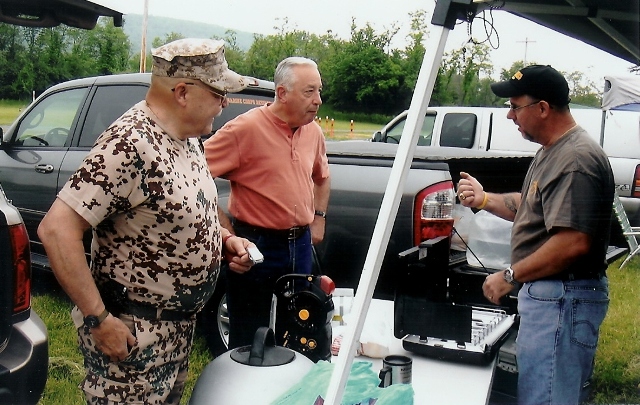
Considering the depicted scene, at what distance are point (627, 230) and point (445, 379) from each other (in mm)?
1228

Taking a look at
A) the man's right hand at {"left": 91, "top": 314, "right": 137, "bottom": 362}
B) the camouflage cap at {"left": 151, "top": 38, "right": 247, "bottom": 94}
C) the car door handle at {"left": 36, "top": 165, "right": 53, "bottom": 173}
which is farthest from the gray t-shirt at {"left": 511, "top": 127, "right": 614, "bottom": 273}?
the car door handle at {"left": 36, "top": 165, "right": 53, "bottom": 173}

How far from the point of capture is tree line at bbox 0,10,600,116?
5.92 feet

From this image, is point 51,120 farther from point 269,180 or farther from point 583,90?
point 583,90

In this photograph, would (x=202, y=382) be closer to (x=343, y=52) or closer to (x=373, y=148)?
(x=343, y=52)

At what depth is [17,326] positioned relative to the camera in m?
2.04

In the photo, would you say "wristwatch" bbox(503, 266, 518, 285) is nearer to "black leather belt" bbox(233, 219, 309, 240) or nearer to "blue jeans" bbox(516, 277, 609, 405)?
"blue jeans" bbox(516, 277, 609, 405)

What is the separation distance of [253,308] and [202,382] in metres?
0.85

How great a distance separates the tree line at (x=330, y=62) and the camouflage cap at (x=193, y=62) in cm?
37

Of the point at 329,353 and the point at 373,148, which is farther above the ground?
the point at 373,148

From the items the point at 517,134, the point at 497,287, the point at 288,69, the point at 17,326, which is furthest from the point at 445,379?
the point at 17,326

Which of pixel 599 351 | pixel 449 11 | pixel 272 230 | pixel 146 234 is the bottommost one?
pixel 599 351

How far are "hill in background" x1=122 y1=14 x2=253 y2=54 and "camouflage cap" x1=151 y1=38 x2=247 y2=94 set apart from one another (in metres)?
0.43

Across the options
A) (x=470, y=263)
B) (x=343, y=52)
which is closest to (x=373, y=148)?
(x=470, y=263)

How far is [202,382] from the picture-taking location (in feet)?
5.46
